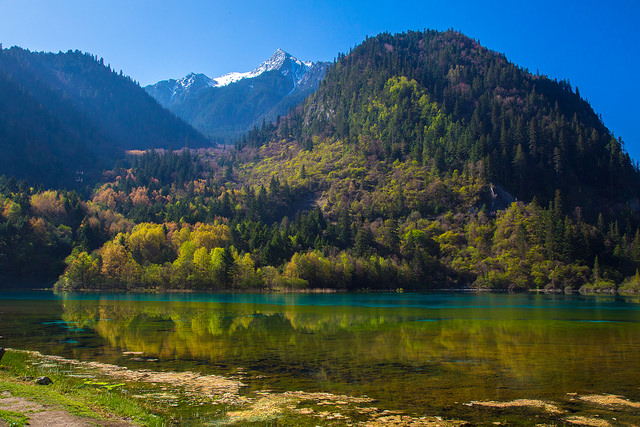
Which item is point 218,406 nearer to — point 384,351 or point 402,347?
point 384,351

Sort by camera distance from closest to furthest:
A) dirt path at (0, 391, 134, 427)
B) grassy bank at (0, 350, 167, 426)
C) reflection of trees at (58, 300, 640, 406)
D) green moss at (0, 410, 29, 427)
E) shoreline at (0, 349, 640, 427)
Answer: green moss at (0, 410, 29, 427)
dirt path at (0, 391, 134, 427)
grassy bank at (0, 350, 167, 426)
shoreline at (0, 349, 640, 427)
reflection of trees at (58, 300, 640, 406)

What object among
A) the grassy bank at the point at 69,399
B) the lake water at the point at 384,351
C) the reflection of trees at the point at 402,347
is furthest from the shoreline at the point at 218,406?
the reflection of trees at the point at 402,347

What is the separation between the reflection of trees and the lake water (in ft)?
0.33

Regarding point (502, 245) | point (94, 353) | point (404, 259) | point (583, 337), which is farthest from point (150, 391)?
point (502, 245)

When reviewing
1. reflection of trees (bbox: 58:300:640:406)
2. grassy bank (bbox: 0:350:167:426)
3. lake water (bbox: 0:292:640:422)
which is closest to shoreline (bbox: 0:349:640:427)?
grassy bank (bbox: 0:350:167:426)

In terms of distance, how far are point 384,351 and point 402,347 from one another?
2.61 metres

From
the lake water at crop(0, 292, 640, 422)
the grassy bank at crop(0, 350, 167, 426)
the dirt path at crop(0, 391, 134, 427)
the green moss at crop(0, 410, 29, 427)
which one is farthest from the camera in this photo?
the lake water at crop(0, 292, 640, 422)

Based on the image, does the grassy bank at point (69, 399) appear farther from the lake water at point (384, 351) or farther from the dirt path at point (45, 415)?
the lake water at point (384, 351)

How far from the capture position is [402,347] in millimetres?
37406

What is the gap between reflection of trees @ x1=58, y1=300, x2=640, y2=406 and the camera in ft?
86.8

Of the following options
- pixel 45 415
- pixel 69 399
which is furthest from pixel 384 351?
pixel 45 415

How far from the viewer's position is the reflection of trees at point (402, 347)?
86.8ft

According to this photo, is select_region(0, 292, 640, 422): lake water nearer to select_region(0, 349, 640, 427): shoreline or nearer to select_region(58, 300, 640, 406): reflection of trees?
select_region(58, 300, 640, 406): reflection of trees

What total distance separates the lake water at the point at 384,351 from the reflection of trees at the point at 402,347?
101 mm
